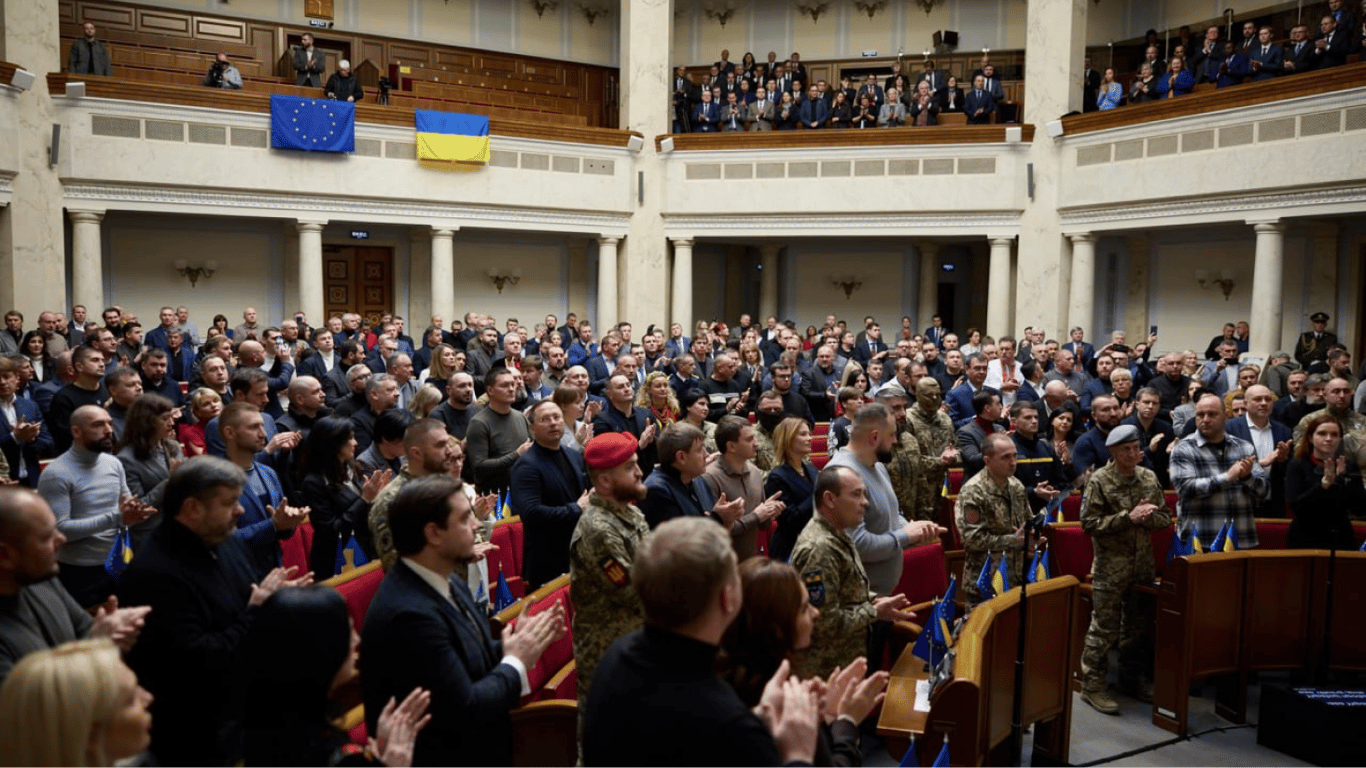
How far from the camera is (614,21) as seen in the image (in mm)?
22547

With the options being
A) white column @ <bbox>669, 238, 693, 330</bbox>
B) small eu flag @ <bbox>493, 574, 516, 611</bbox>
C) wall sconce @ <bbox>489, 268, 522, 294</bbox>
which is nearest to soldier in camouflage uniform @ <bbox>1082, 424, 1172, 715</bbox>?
small eu flag @ <bbox>493, 574, 516, 611</bbox>

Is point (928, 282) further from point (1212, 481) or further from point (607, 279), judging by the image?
point (1212, 481)

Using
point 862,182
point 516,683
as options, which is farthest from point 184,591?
point 862,182

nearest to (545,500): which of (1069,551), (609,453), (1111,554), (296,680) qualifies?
(609,453)

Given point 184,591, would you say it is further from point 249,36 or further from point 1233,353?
point 249,36

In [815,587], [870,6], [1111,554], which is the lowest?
[1111,554]

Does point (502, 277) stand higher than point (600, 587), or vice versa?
point (502, 277)

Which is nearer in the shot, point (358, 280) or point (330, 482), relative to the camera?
point (330, 482)

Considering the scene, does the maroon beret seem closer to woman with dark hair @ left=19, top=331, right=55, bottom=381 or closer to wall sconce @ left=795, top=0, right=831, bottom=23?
woman with dark hair @ left=19, top=331, right=55, bottom=381

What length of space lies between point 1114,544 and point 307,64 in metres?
15.8

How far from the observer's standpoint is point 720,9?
22031mm

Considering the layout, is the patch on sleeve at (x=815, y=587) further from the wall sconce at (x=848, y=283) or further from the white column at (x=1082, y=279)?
the wall sconce at (x=848, y=283)

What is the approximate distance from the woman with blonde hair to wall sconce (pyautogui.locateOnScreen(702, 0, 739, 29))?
2181cm

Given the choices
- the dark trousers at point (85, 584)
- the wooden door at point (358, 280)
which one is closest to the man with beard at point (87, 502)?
the dark trousers at point (85, 584)
